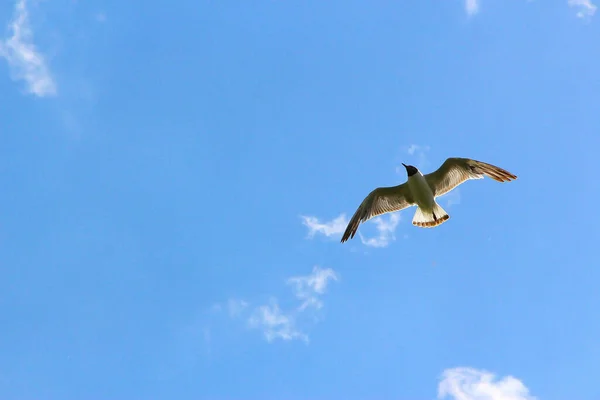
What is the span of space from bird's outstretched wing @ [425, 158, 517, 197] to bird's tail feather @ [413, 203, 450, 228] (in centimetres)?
43

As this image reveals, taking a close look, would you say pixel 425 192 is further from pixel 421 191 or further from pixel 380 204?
pixel 380 204

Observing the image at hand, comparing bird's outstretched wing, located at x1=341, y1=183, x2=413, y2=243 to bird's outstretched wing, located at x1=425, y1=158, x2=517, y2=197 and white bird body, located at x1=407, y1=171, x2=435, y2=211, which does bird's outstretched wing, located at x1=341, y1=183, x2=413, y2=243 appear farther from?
bird's outstretched wing, located at x1=425, y1=158, x2=517, y2=197

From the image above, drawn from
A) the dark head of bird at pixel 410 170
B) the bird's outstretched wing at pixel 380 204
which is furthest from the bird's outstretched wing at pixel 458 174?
the bird's outstretched wing at pixel 380 204

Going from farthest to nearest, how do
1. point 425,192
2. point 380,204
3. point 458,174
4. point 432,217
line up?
point 380,204 < point 432,217 < point 458,174 < point 425,192

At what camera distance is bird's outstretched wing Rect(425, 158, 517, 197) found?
16.0m

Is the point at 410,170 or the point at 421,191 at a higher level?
the point at 410,170

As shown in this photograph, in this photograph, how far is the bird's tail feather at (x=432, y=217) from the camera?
16.8m

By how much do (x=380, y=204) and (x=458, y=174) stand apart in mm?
2240

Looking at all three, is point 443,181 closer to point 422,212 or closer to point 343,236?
point 422,212

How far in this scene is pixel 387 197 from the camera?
17.1m

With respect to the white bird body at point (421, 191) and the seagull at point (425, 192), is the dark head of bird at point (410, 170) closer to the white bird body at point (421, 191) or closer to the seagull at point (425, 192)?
the seagull at point (425, 192)

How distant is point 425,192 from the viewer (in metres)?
16.4

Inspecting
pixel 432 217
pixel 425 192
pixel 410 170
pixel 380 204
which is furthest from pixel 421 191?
pixel 380 204

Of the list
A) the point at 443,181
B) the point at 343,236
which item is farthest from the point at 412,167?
the point at 343,236
